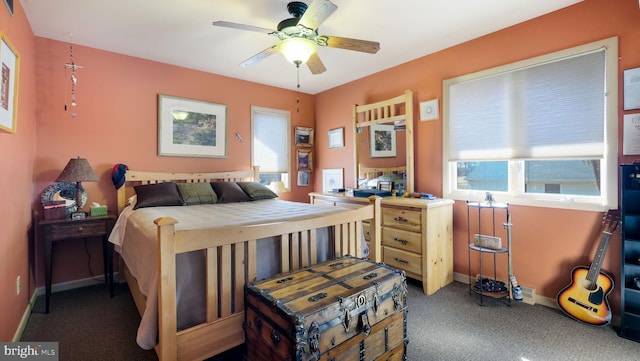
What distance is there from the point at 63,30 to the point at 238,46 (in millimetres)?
1592

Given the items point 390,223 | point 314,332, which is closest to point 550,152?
point 390,223

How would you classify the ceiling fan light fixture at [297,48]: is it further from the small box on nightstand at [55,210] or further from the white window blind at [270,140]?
the small box on nightstand at [55,210]

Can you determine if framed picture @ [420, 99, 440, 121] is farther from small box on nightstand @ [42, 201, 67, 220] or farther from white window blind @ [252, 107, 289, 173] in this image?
small box on nightstand @ [42, 201, 67, 220]

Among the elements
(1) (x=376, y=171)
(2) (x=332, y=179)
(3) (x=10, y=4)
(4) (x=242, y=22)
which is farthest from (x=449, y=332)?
(3) (x=10, y=4)

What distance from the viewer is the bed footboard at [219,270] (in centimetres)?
134

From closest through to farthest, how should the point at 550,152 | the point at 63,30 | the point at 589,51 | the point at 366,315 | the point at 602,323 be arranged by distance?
1. the point at 366,315
2. the point at 602,323
3. the point at 589,51
4. the point at 550,152
5. the point at 63,30

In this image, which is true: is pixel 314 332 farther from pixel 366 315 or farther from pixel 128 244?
pixel 128 244

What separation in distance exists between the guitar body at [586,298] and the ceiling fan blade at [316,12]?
8.89ft

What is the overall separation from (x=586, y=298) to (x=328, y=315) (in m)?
2.20

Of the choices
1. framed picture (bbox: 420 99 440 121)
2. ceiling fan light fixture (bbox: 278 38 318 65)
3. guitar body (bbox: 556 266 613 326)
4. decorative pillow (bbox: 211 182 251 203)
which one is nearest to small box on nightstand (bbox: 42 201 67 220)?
decorative pillow (bbox: 211 182 251 203)

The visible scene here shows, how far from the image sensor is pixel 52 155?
9.57ft

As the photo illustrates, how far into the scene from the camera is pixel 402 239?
297 centimetres

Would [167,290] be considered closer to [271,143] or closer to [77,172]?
[77,172]

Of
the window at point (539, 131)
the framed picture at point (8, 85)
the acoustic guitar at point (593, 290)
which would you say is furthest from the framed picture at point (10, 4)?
the acoustic guitar at point (593, 290)
